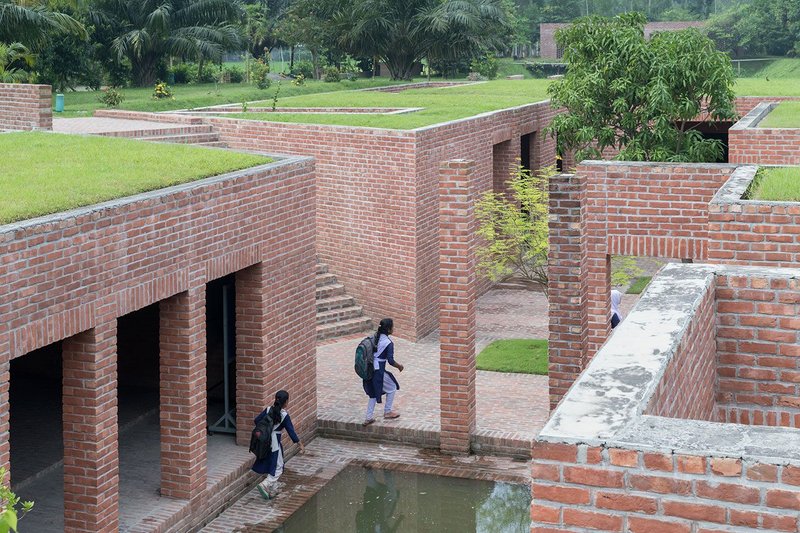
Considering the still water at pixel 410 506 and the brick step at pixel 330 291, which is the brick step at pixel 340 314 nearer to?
the brick step at pixel 330 291

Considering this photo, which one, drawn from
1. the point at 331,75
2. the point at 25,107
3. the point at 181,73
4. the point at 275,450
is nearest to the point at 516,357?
the point at 275,450

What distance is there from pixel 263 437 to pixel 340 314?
7.60 m

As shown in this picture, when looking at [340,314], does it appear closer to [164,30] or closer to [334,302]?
[334,302]

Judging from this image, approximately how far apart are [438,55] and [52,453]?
34056 millimetres

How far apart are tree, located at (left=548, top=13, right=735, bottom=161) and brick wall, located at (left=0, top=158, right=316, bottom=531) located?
6627 mm

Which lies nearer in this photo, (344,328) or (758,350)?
(758,350)

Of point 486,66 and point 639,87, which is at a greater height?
point 486,66

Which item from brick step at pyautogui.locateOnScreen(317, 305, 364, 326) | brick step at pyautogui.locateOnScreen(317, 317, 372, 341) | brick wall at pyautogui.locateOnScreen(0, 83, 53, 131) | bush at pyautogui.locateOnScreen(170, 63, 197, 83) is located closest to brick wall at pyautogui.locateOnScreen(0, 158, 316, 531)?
brick step at pyautogui.locateOnScreen(317, 317, 372, 341)

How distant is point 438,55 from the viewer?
45875 mm

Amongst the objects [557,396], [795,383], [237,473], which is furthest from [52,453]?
[795,383]

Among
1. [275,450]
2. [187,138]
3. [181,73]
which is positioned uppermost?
[181,73]

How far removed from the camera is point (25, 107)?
1944 centimetres

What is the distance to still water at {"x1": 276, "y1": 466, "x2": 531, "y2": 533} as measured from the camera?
1248cm

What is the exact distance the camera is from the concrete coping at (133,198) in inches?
382
